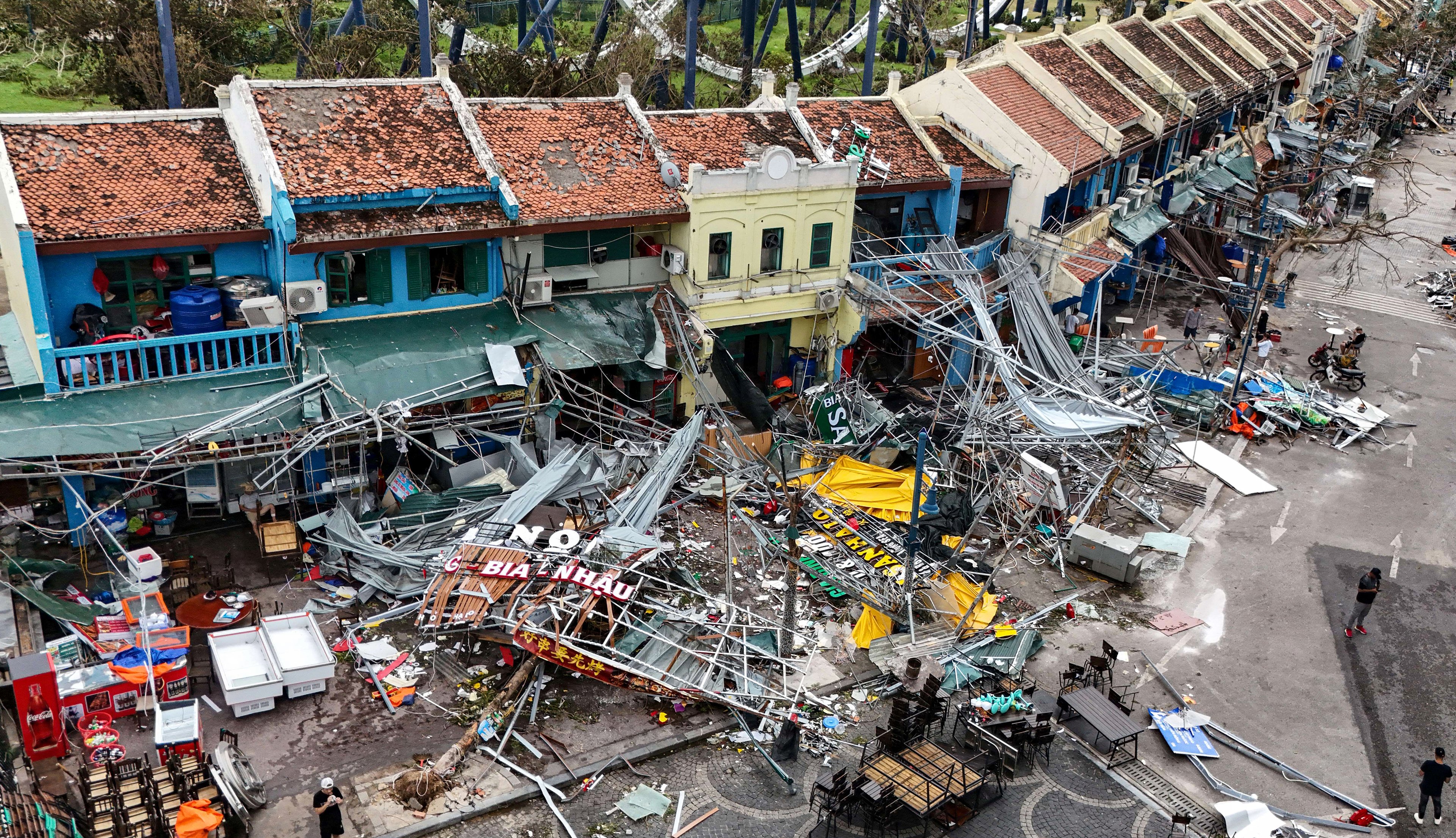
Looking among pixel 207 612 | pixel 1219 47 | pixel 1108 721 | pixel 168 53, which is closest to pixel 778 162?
pixel 1108 721

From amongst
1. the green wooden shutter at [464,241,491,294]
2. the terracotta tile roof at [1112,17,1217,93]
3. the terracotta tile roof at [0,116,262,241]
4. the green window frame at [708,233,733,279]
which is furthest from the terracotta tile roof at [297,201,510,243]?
the terracotta tile roof at [1112,17,1217,93]

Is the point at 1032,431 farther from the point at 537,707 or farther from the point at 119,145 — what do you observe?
the point at 119,145

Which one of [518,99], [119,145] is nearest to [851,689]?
[518,99]

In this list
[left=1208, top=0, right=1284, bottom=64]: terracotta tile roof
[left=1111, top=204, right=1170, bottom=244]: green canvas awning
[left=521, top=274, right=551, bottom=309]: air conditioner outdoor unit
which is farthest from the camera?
[left=1208, top=0, right=1284, bottom=64]: terracotta tile roof

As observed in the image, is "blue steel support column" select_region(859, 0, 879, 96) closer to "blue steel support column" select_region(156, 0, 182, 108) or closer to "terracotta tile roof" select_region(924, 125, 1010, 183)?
"terracotta tile roof" select_region(924, 125, 1010, 183)

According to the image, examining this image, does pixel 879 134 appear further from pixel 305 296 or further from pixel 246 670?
pixel 246 670
